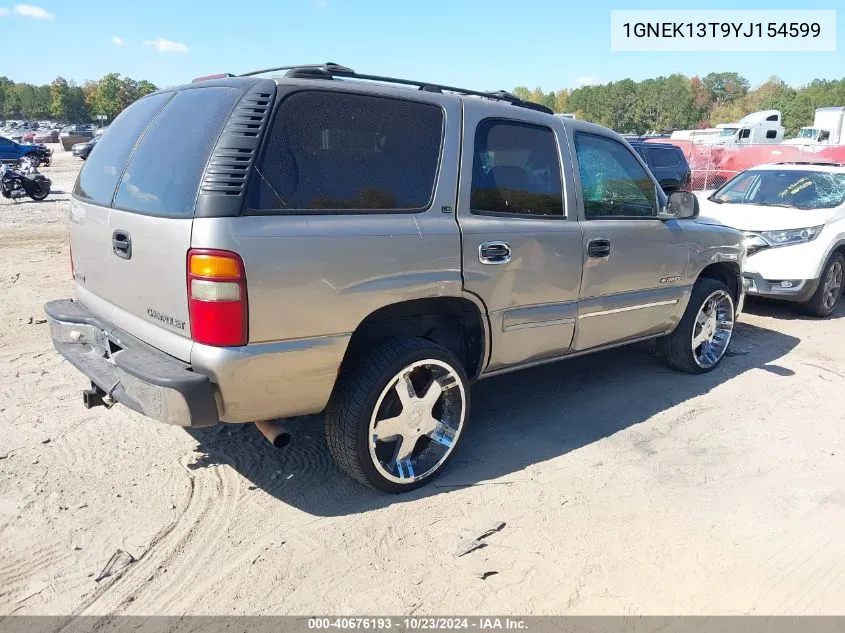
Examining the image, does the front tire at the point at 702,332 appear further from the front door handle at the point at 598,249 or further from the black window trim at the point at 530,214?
the black window trim at the point at 530,214

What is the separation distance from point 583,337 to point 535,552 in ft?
5.41

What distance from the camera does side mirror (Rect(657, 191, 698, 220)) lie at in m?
4.50

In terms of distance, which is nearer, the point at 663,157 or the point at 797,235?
the point at 797,235

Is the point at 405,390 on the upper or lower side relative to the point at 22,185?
lower

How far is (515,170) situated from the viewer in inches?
147

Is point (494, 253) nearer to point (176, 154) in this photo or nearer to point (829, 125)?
point (176, 154)

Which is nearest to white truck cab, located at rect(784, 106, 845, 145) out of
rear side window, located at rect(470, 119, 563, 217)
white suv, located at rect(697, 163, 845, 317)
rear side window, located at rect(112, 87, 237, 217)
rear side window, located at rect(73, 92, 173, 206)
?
white suv, located at rect(697, 163, 845, 317)

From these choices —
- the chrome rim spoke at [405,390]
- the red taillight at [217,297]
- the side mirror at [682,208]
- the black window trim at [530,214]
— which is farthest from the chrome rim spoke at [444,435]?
the side mirror at [682,208]

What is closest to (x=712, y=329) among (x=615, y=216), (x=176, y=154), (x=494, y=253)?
(x=615, y=216)

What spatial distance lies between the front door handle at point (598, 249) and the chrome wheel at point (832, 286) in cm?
449

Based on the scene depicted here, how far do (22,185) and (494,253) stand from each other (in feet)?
53.8

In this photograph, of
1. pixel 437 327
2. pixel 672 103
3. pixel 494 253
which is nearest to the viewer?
pixel 494 253

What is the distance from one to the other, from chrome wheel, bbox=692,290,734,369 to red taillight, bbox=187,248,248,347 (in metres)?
3.80

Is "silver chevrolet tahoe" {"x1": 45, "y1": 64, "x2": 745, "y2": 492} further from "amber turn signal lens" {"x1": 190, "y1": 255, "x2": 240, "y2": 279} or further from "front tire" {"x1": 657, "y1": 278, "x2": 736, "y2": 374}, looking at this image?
"front tire" {"x1": 657, "y1": 278, "x2": 736, "y2": 374}
